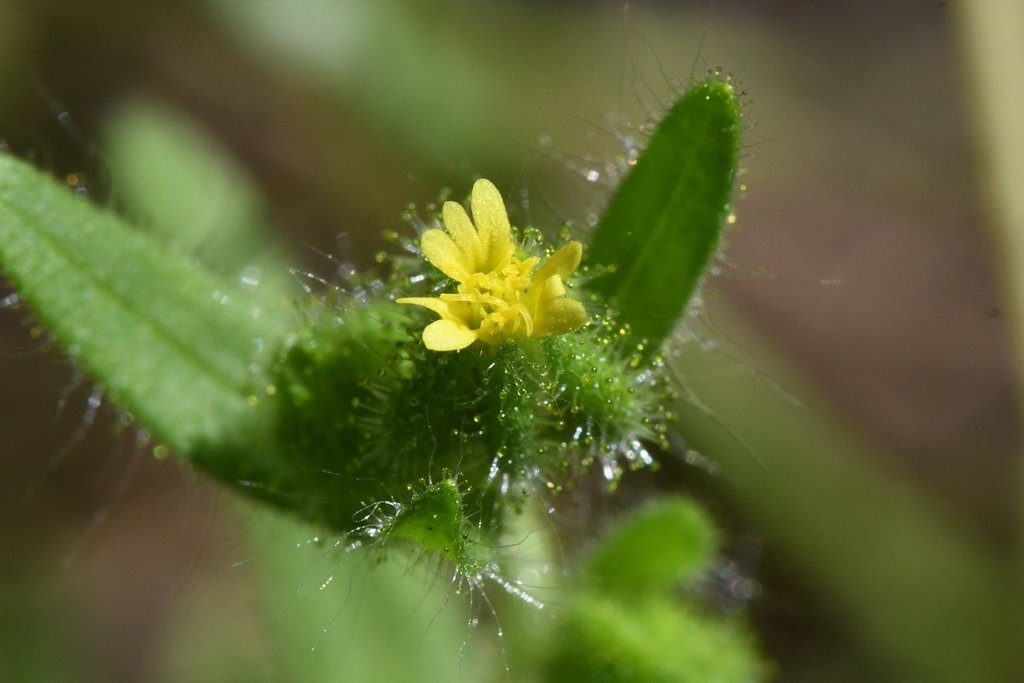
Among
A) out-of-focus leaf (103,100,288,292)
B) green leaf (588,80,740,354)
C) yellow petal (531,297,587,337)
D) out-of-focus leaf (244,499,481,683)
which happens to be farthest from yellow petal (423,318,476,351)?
out-of-focus leaf (103,100,288,292)

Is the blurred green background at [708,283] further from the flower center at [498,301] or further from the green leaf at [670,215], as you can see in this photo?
the flower center at [498,301]

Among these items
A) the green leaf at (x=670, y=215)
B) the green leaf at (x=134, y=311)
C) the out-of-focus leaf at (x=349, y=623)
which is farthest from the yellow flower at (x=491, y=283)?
the out-of-focus leaf at (x=349, y=623)

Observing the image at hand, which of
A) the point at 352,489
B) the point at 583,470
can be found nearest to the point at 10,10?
the point at 352,489

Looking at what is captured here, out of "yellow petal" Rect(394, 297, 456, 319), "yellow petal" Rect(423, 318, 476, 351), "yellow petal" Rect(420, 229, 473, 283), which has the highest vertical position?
"yellow petal" Rect(420, 229, 473, 283)

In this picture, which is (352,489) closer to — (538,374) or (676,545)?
(538,374)

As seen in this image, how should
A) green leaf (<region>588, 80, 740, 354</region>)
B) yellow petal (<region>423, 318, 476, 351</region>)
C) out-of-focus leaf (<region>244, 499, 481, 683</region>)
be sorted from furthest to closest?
out-of-focus leaf (<region>244, 499, 481, 683</region>) → green leaf (<region>588, 80, 740, 354</region>) → yellow petal (<region>423, 318, 476, 351</region>)

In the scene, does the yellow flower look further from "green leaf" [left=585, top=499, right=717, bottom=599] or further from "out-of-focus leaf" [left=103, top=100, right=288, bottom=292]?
"out-of-focus leaf" [left=103, top=100, right=288, bottom=292]
